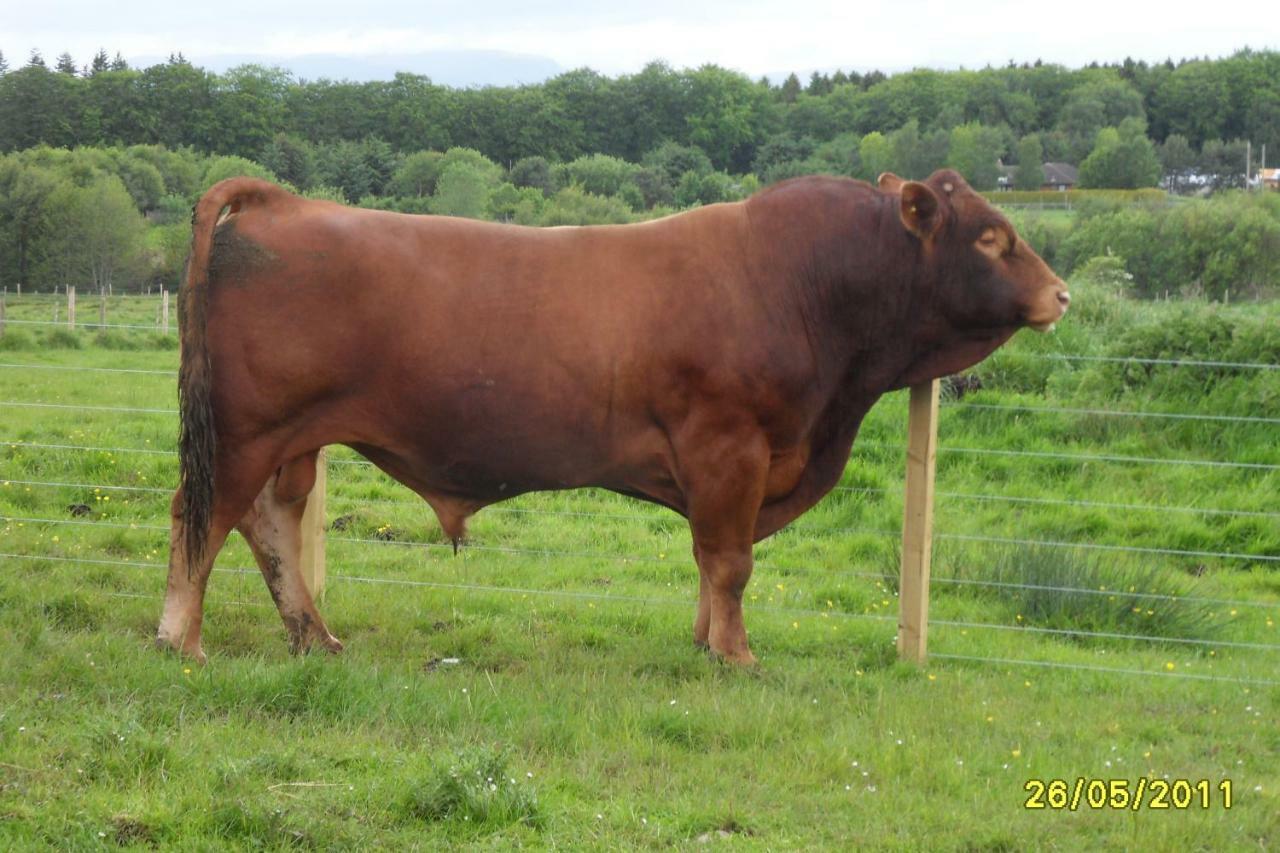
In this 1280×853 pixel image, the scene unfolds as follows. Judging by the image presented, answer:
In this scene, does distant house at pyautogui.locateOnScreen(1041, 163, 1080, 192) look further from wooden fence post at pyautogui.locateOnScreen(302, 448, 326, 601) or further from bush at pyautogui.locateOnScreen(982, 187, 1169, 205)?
wooden fence post at pyautogui.locateOnScreen(302, 448, 326, 601)

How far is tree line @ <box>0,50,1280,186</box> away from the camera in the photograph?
3494 cm

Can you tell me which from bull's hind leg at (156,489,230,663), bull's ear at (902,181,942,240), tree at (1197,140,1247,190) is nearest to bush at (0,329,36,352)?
bull's hind leg at (156,489,230,663)

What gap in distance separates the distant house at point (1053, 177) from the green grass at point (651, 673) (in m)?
45.5

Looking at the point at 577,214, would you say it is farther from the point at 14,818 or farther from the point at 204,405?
the point at 14,818

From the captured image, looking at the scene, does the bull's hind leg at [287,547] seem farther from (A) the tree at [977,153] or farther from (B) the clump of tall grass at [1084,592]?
(A) the tree at [977,153]

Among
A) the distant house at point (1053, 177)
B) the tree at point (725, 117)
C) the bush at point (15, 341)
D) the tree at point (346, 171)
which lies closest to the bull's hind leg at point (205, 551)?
the bush at point (15, 341)

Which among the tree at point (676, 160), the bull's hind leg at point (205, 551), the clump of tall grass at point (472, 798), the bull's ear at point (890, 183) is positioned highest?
the tree at point (676, 160)

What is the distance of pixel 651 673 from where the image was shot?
6148 millimetres

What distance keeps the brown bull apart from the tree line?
28.5 meters

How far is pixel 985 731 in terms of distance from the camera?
5.34 meters

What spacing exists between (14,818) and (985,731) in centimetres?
356

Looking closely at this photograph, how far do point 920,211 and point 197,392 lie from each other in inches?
135

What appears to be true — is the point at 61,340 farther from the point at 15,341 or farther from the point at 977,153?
the point at 977,153

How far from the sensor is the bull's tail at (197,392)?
5.90 m
